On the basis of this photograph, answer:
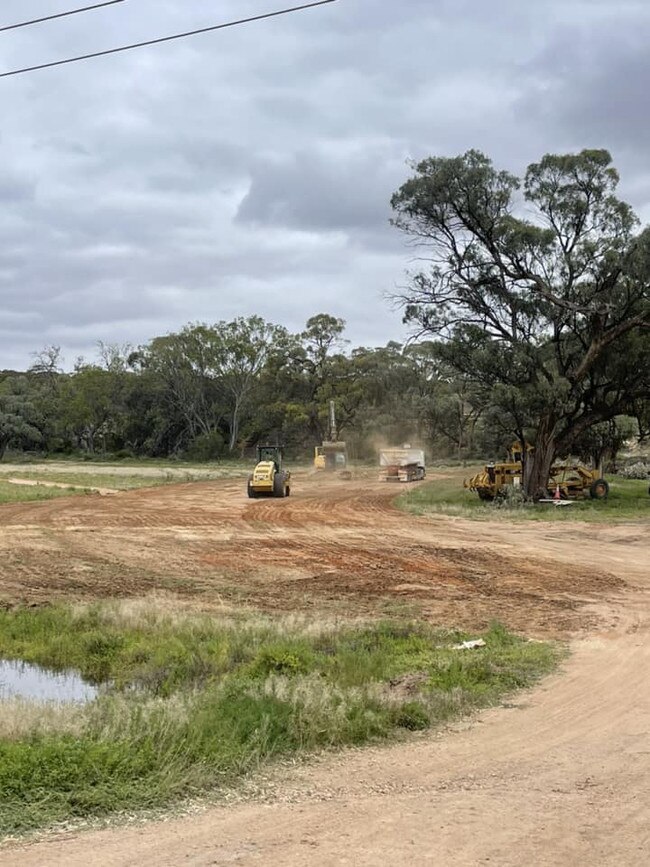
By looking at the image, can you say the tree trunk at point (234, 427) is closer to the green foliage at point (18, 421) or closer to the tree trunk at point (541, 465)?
the green foliage at point (18, 421)

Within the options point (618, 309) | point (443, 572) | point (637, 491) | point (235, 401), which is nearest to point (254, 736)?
point (443, 572)

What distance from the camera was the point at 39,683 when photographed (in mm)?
11094

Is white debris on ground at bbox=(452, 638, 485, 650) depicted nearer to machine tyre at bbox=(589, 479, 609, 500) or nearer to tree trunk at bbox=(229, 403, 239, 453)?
machine tyre at bbox=(589, 479, 609, 500)

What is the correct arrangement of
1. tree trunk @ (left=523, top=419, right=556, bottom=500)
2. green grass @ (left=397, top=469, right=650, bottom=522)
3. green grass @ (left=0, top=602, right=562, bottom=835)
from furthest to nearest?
tree trunk @ (left=523, top=419, right=556, bottom=500) → green grass @ (left=397, top=469, right=650, bottom=522) → green grass @ (left=0, top=602, right=562, bottom=835)

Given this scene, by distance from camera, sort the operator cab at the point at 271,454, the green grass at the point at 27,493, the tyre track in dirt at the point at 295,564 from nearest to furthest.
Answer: the tyre track in dirt at the point at 295,564 → the green grass at the point at 27,493 → the operator cab at the point at 271,454

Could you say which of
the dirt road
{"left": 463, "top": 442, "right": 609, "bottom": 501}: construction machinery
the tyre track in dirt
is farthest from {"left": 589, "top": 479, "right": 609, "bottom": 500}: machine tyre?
the dirt road

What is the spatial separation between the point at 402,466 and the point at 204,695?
49.3 m

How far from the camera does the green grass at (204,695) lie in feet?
19.6

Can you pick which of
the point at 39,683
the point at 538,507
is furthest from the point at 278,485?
the point at 39,683

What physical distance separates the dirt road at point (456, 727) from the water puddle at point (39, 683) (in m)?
4.40

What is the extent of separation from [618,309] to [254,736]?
96.6 ft

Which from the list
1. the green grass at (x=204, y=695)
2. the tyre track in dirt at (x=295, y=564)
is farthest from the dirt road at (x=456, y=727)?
the green grass at (x=204, y=695)

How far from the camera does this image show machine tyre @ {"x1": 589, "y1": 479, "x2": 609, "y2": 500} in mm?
36500

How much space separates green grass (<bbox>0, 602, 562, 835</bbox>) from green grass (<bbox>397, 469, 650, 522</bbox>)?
19544 millimetres
